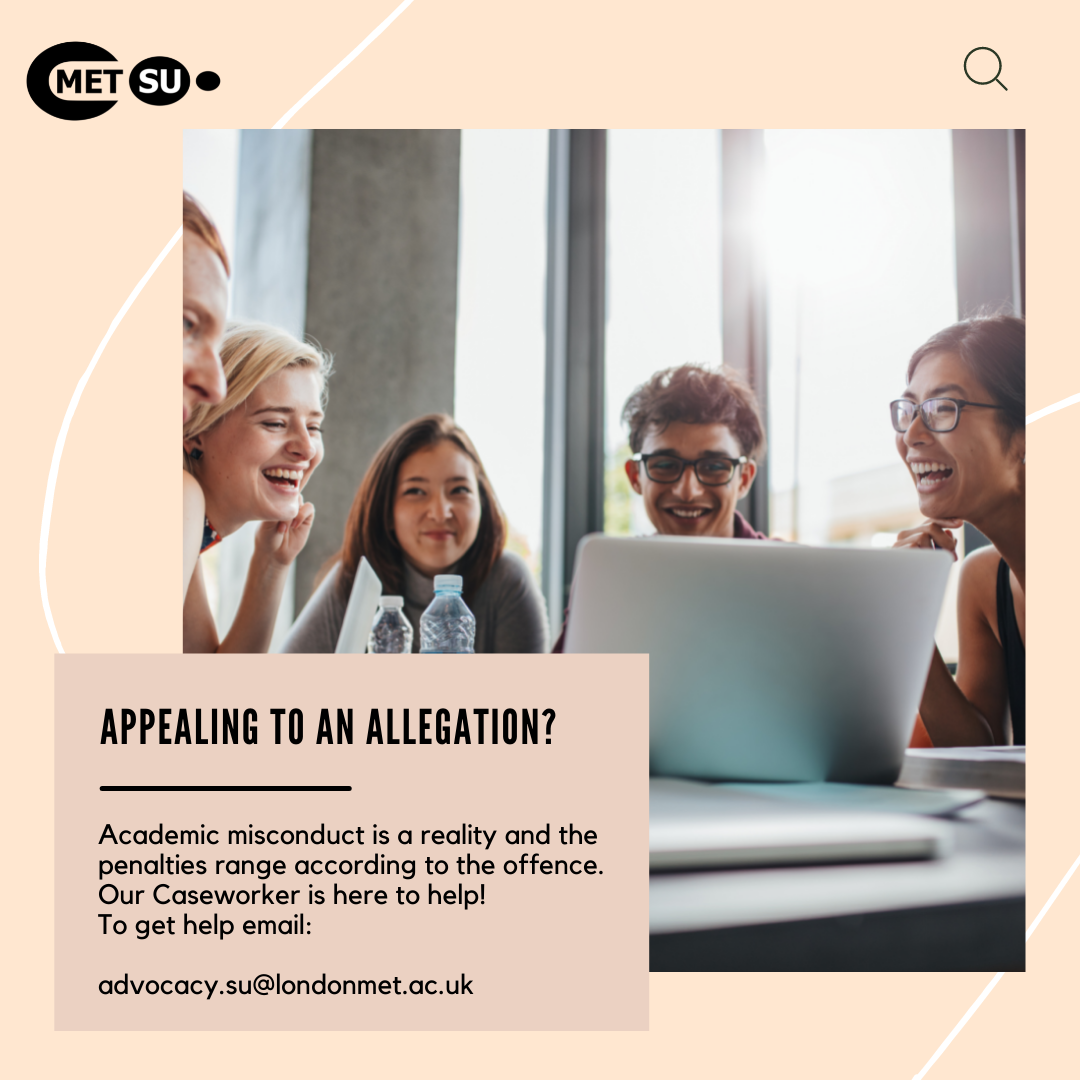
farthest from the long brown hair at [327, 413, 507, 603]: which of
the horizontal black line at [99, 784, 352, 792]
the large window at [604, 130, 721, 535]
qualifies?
the horizontal black line at [99, 784, 352, 792]

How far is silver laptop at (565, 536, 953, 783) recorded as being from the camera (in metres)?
0.76

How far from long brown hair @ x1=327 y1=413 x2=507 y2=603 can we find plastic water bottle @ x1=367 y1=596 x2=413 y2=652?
7 centimetres

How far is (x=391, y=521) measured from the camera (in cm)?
202

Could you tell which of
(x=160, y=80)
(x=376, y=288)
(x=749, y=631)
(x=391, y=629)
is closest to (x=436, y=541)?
(x=391, y=629)

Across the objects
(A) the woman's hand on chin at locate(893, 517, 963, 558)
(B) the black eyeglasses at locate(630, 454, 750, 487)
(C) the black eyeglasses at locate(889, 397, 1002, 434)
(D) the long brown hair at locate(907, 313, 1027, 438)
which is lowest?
(A) the woman's hand on chin at locate(893, 517, 963, 558)

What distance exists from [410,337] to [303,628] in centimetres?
97

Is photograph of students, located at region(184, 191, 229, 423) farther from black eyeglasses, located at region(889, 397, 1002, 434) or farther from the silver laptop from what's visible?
black eyeglasses, located at region(889, 397, 1002, 434)

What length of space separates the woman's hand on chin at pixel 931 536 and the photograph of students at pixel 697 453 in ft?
1.08

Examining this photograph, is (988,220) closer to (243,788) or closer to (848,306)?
(848,306)

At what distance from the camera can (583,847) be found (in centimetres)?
65

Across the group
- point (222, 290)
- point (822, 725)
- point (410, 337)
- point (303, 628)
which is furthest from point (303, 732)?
point (410, 337)

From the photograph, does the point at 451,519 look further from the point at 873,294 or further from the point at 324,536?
the point at 873,294

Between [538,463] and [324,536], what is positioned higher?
[538,463]

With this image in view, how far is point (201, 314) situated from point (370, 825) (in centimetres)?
149
